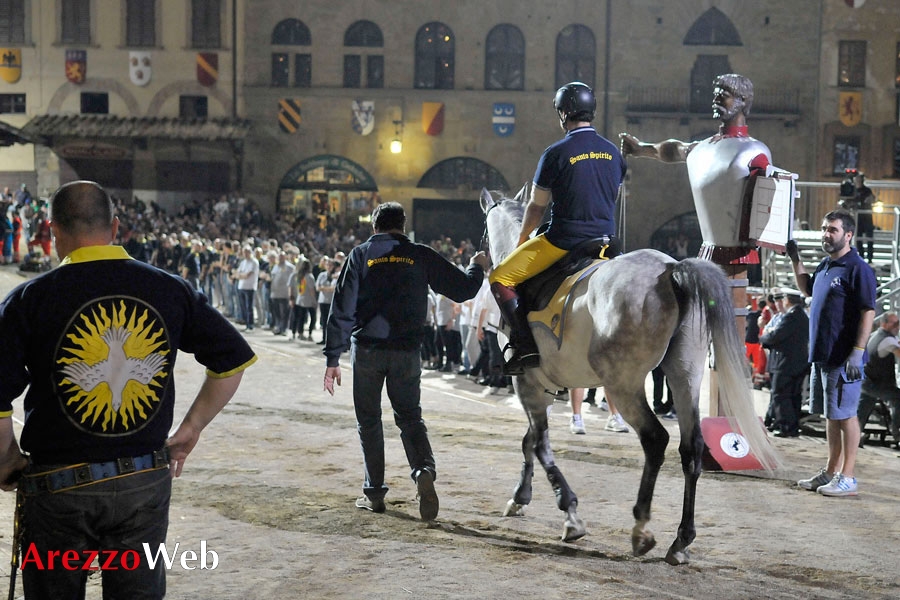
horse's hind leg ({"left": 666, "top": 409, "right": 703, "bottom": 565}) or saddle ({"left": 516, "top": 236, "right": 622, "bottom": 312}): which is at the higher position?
saddle ({"left": 516, "top": 236, "right": 622, "bottom": 312})

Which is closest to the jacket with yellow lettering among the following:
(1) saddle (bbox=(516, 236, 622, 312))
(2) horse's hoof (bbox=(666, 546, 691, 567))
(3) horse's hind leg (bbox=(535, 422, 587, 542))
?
(1) saddle (bbox=(516, 236, 622, 312))

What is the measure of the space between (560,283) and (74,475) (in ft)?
13.9

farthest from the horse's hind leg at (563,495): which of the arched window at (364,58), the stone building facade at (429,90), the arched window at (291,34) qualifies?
the arched window at (291,34)

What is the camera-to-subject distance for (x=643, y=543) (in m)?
7.15

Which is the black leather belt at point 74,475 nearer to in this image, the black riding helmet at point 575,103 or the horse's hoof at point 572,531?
the horse's hoof at point 572,531

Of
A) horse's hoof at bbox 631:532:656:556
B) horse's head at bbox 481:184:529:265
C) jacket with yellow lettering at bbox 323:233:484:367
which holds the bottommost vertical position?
horse's hoof at bbox 631:532:656:556

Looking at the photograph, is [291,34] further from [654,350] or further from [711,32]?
[654,350]

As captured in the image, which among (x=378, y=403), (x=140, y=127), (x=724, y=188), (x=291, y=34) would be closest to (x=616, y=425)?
(x=724, y=188)

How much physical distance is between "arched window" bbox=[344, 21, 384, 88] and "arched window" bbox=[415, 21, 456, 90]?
1.37m

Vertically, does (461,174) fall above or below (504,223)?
above

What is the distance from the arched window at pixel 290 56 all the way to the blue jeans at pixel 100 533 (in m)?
39.2

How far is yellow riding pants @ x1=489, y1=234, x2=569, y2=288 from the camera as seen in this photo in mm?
7789

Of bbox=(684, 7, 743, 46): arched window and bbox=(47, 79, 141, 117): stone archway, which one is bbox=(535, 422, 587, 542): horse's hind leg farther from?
bbox=(47, 79, 141, 117): stone archway

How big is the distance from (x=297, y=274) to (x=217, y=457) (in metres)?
13.6
